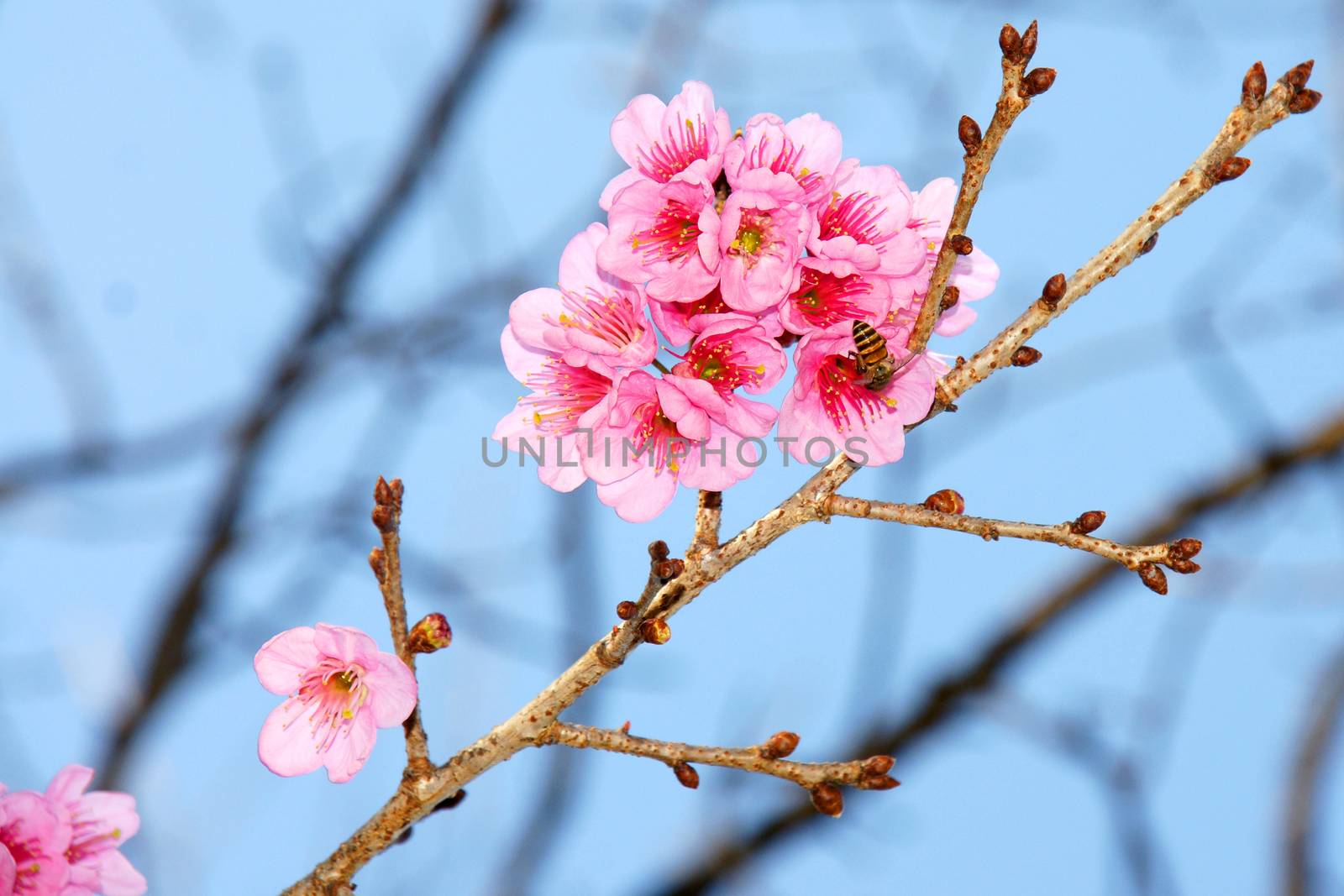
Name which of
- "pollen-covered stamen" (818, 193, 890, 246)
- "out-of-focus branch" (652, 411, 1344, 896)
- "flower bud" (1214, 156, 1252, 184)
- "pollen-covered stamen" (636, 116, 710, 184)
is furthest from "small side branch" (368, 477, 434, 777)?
"out-of-focus branch" (652, 411, 1344, 896)

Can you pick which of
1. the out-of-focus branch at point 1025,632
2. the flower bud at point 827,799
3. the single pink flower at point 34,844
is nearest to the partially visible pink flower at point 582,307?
the flower bud at point 827,799

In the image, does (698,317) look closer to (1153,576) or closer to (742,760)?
(742,760)

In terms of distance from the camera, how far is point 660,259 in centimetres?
127

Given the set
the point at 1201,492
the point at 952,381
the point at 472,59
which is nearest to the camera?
the point at 952,381

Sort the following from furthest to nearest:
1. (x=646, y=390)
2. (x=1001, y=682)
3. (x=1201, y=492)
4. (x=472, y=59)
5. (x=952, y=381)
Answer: (x=472, y=59), (x=1201, y=492), (x=1001, y=682), (x=952, y=381), (x=646, y=390)

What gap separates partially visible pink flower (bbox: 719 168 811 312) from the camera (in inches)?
47.5

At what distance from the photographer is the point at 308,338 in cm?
495

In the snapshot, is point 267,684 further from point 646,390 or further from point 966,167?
point 966,167

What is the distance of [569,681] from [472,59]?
13.6 ft

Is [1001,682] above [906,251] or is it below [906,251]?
above

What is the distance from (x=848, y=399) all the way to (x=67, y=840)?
1.12 meters

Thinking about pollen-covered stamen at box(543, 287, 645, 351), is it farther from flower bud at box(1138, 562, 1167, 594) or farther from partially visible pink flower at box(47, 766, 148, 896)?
partially visible pink flower at box(47, 766, 148, 896)

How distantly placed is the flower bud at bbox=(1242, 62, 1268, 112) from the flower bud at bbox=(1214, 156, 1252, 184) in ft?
0.21

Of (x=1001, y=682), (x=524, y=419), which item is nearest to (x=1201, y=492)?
(x=1001, y=682)
